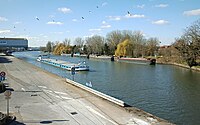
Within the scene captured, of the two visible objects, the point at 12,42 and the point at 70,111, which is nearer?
the point at 70,111

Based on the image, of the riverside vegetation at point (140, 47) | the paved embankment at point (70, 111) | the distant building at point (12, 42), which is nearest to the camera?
the paved embankment at point (70, 111)

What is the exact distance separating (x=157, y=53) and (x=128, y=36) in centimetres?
2613

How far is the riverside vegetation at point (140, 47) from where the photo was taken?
60.1 m

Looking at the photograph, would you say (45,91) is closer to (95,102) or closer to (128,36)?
(95,102)

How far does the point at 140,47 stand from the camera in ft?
329

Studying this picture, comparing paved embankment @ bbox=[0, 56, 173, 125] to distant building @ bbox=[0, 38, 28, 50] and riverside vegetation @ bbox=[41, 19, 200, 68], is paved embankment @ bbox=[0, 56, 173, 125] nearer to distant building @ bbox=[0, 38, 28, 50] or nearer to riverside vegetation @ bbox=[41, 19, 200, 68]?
riverside vegetation @ bbox=[41, 19, 200, 68]

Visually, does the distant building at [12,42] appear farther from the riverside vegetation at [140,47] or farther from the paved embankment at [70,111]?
the paved embankment at [70,111]

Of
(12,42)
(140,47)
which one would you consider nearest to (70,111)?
(140,47)

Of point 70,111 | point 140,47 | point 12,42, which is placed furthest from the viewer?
point 12,42

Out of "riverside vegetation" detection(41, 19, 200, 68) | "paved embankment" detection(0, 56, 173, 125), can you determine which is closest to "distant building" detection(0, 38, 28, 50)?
"riverside vegetation" detection(41, 19, 200, 68)

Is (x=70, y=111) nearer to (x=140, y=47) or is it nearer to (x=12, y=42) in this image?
(x=140, y=47)

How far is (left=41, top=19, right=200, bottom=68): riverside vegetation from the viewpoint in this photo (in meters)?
60.1

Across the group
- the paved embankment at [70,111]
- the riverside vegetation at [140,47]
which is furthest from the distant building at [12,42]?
the paved embankment at [70,111]

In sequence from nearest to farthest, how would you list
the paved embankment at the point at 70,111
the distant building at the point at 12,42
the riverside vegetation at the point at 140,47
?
the paved embankment at the point at 70,111
the riverside vegetation at the point at 140,47
the distant building at the point at 12,42
